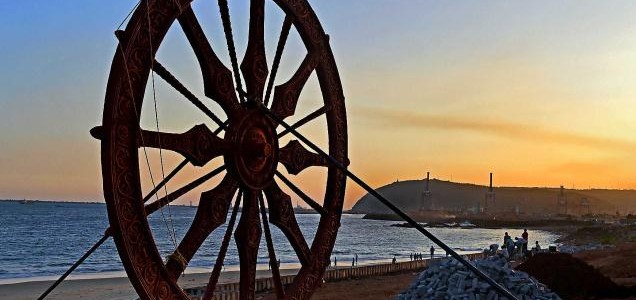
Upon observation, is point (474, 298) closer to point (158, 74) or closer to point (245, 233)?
point (245, 233)

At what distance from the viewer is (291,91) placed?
308 inches

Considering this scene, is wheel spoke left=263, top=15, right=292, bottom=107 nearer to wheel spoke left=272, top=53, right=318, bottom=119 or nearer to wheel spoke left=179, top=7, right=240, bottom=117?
wheel spoke left=272, top=53, right=318, bottom=119

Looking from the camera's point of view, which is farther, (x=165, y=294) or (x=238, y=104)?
(x=238, y=104)

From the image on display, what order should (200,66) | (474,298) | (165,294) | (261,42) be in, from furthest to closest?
1. (474,298)
2. (261,42)
3. (200,66)
4. (165,294)

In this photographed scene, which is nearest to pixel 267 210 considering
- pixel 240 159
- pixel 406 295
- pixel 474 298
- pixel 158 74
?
pixel 240 159

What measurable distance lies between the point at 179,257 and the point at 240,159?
1.11 meters

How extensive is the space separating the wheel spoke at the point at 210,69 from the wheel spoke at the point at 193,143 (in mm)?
357

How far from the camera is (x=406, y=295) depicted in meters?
16.8

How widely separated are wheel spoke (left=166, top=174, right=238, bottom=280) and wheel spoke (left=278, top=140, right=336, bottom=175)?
3.37ft

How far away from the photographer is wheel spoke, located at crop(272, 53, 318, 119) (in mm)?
7633

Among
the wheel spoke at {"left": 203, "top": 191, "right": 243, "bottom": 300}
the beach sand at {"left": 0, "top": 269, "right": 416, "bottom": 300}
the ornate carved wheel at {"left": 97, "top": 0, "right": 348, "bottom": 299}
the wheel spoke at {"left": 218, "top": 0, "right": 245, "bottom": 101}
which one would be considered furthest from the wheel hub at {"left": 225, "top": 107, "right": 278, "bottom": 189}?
the beach sand at {"left": 0, "top": 269, "right": 416, "bottom": 300}

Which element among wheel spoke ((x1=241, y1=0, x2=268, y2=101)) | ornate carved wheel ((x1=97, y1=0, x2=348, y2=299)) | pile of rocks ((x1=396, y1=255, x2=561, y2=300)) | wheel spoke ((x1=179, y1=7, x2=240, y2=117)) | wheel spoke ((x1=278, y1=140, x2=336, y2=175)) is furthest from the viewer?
pile of rocks ((x1=396, y1=255, x2=561, y2=300))

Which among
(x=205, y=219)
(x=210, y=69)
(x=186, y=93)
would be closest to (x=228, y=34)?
(x=210, y=69)

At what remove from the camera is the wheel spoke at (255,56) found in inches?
285
